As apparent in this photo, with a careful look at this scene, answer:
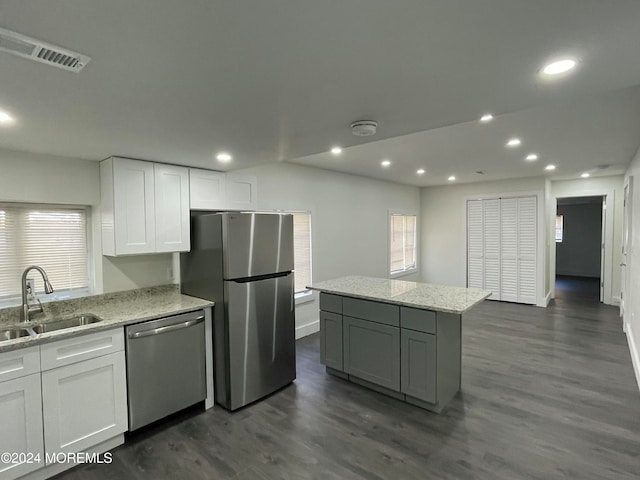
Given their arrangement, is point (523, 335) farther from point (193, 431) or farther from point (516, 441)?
point (193, 431)

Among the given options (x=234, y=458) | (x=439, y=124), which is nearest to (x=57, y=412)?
(x=234, y=458)

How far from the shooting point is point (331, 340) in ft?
11.5

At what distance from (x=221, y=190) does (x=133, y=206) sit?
880 millimetres

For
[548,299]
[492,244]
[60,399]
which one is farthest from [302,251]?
[548,299]

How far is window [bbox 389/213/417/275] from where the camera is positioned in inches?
269

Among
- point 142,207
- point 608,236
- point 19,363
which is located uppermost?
point 142,207

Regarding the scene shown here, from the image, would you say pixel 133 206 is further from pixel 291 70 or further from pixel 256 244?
pixel 291 70

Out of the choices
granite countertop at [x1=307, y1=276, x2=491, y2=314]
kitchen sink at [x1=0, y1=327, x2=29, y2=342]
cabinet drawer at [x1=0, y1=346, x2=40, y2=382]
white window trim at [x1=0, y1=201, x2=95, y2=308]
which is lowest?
cabinet drawer at [x1=0, y1=346, x2=40, y2=382]

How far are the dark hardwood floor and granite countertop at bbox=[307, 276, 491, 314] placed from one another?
95 centimetres

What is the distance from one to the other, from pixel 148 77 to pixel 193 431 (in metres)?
2.54

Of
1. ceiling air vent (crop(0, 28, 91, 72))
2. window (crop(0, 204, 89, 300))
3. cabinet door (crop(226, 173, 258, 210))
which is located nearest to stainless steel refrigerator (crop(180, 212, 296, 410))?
cabinet door (crop(226, 173, 258, 210))

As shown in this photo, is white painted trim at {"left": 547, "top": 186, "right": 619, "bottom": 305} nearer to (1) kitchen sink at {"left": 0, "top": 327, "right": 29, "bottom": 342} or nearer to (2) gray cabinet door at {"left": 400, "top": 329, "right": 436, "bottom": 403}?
(2) gray cabinet door at {"left": 400, "top": 329, "right": 436, "bottom": 403}

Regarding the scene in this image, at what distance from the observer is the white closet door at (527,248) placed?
6254 mm

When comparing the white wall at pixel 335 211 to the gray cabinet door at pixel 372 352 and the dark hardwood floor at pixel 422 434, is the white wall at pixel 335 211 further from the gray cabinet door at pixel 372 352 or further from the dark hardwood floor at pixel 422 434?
the dark hardwood floor at pixel 422 434
